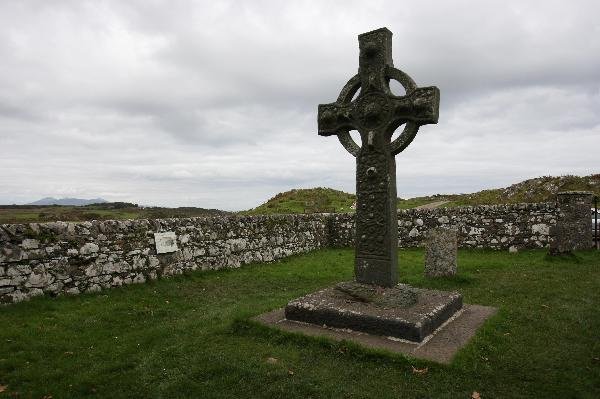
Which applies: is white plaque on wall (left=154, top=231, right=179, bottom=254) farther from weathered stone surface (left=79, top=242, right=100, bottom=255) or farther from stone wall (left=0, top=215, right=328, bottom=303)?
weathered stone surface (left=79, top=242, right=100, bottom=255)

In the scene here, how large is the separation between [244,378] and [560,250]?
1027cm

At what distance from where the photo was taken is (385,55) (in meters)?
6.71

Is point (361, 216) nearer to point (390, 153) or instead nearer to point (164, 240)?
point (390, 153)

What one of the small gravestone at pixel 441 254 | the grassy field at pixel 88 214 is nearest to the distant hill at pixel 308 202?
the grassy field at pixel 88 214

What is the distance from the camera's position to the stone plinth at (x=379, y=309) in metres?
5.59

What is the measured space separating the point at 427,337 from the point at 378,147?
115 inches

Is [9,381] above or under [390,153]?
under

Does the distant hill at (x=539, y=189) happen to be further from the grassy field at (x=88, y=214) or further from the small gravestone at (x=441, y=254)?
the grassy field at (x=88, y=214)

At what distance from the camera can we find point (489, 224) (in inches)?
545

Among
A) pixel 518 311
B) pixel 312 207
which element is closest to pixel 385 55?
pixel 518 311

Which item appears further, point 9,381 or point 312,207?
point 312,207

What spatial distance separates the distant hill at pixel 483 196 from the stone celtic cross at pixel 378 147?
47.3 ft

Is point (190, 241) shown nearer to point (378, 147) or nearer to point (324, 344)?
point (378, 147)

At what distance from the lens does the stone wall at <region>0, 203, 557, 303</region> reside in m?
7.64
